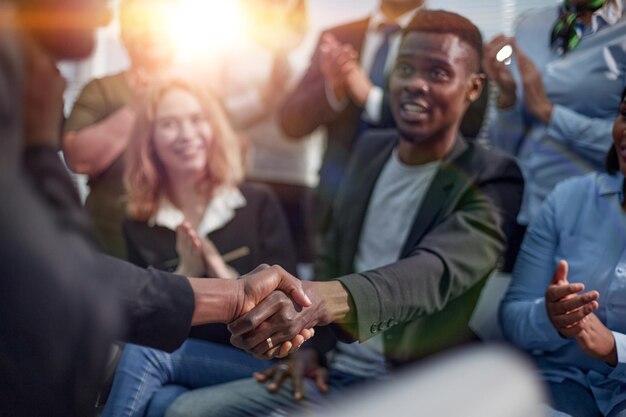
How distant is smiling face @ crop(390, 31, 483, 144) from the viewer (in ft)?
5.69

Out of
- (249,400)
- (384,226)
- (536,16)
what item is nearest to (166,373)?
(249,400)

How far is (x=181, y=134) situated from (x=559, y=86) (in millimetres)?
1068

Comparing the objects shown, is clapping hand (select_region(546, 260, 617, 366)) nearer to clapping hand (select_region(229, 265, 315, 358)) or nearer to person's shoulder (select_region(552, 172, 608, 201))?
person's shoulder (select_region(552, 172, 608, 201))

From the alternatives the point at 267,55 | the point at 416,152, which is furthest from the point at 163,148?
the point at 416,152

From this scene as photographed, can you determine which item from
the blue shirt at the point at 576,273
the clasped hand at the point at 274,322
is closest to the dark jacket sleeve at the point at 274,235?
the clasped hand at the point at 274,322

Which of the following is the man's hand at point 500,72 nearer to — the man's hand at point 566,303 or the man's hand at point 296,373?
the man's hand at point 566,303

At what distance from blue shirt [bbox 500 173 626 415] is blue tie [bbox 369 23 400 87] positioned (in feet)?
2.18

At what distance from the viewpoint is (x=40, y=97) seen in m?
1.17

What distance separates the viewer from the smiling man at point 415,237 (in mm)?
1568

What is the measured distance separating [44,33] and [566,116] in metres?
1.20

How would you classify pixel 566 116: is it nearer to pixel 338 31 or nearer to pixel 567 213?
pixel 567 213

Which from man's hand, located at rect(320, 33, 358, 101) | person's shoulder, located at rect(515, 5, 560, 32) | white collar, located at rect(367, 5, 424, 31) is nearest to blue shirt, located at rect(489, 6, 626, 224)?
person's shoulder, located at rect(515, 5, 560, 32)

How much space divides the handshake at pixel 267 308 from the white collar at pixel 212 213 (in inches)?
23.7

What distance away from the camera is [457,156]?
5.88 ft
